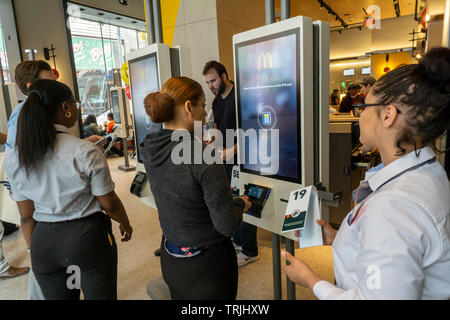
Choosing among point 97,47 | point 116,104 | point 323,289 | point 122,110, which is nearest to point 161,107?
point 323,289

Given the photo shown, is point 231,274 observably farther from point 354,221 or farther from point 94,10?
point 94,10

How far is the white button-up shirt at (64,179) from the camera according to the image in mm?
1348

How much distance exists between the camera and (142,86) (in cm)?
255

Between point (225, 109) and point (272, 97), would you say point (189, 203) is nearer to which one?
point (272, 97)

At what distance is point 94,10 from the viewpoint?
29.7 ft

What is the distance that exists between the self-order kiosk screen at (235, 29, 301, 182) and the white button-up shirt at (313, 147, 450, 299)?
823 millimetres

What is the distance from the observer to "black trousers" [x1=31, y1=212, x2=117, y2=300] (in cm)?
140

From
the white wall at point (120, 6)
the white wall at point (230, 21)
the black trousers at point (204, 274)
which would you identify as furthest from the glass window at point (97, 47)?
the black trousers at point (204, 274)

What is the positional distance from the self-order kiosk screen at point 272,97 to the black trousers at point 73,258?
96cm

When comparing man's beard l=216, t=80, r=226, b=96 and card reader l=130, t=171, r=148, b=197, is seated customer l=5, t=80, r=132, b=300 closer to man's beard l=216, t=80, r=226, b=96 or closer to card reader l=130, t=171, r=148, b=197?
card reader l=130, t=171, r=148, b=197

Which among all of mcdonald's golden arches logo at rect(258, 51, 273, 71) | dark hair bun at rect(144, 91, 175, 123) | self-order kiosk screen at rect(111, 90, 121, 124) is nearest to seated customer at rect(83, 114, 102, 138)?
self-order kiosk screen at rect(111, 90, 121, 124)

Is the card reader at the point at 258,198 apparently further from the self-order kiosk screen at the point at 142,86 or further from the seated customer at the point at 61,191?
the self-order kiosk screen at the point at 142,86
